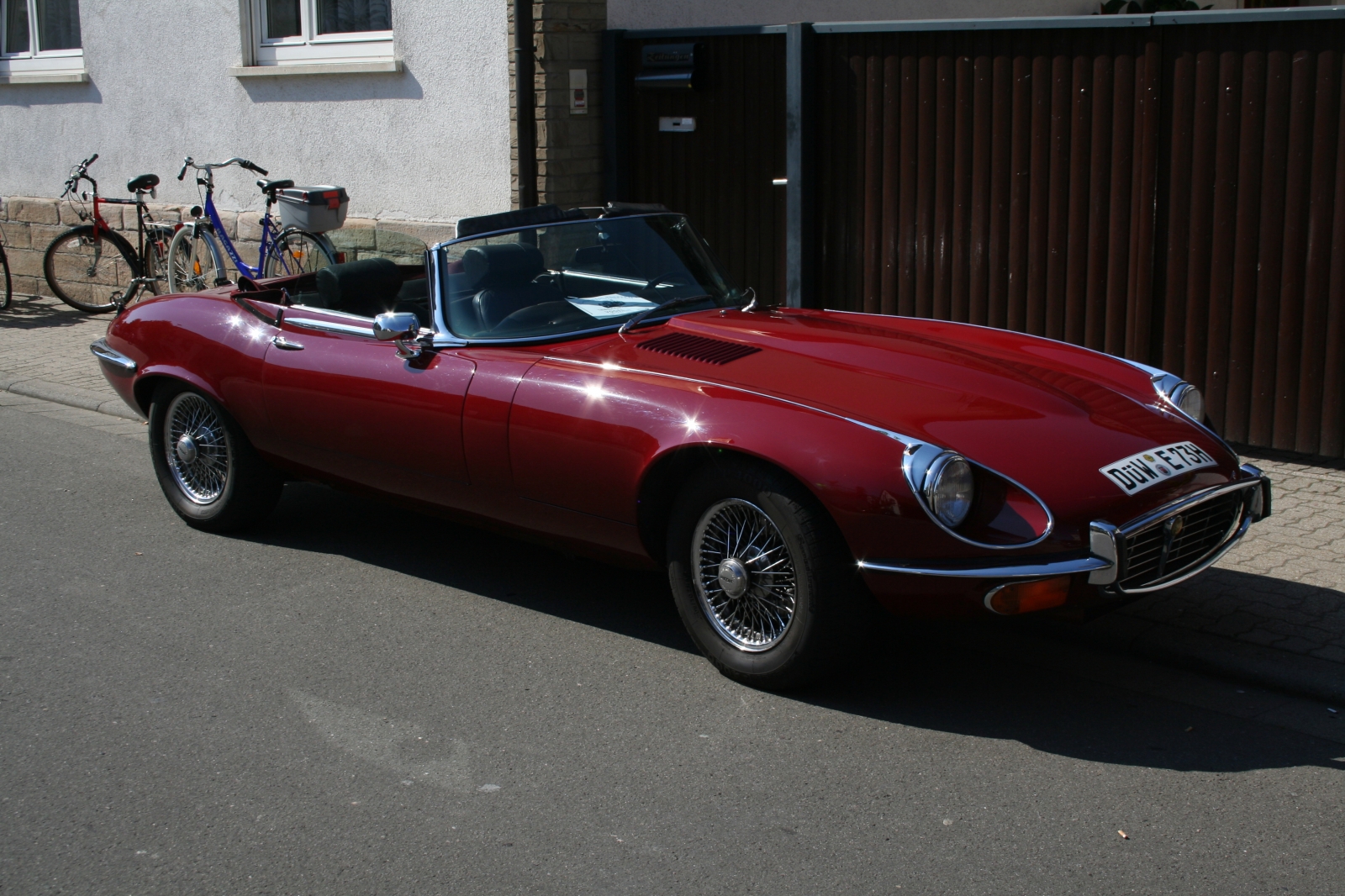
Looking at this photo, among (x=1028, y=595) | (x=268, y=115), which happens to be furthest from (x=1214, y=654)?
(x=268, y=115)

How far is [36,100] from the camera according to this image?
12727mm

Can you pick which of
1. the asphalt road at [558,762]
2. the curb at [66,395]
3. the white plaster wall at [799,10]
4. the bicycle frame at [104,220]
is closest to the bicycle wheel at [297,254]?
the bicycle frame at [104,220]

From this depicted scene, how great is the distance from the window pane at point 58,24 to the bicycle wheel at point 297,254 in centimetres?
429

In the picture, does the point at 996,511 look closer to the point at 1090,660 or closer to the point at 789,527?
the point at 789,527

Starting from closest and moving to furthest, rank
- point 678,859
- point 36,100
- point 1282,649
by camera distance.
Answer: point 678,859, point 1282,649, point 36,100

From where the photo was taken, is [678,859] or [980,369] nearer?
[678,859]

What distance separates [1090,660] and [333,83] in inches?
318

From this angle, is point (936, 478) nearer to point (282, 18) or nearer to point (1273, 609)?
point (1273, 609)

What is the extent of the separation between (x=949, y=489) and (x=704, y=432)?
77 centimetres

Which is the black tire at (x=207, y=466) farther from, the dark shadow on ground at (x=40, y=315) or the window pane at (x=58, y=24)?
the window pane at (x=58, y=24)

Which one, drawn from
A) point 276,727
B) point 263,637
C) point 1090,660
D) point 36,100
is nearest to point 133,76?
point 36,100

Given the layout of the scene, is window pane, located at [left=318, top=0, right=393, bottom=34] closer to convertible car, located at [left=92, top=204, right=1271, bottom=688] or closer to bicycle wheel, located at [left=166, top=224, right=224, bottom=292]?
bicycle wheel, located at [left=166, top=224, right=224, bottom=292]

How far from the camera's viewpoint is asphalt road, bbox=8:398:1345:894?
3.15m

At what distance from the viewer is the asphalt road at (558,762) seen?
315 centimetres
